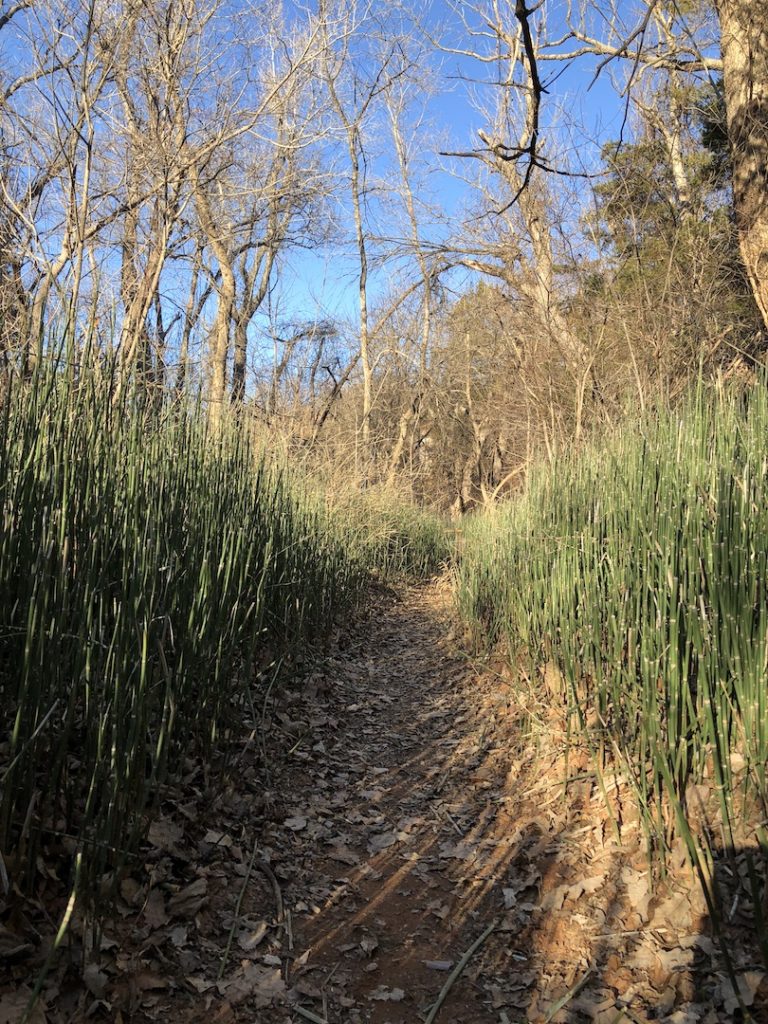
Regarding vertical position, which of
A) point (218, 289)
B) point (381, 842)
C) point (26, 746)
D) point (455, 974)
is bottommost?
point (381, 842)

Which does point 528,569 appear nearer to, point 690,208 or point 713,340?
point 713,340

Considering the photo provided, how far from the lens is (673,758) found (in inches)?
77.7

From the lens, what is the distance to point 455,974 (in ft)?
5.68

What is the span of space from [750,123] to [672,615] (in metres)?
4.70

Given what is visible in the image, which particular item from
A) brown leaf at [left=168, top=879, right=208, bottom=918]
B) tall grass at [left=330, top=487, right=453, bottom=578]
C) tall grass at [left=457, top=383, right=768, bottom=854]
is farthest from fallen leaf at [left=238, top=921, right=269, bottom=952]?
tall grass at [left=330, top=487, right=453, bottom=578]

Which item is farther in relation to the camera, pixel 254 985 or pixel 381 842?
pixel 381 842

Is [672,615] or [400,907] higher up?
[672,615]

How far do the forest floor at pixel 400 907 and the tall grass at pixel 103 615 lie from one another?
0.23 metres

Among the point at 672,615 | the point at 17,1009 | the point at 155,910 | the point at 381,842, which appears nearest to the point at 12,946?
the point at 17,1009

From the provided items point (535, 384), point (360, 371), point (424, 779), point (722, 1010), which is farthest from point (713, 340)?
point (360, 371)

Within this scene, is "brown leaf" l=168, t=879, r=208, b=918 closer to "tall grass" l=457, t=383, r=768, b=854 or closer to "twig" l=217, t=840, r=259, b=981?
"twig" l=217, t=840, r=259, b=981

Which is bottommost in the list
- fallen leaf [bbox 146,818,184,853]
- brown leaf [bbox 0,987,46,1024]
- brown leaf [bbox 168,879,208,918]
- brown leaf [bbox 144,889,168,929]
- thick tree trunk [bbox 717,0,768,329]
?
brown leaf [bbox 168,879,208,918]

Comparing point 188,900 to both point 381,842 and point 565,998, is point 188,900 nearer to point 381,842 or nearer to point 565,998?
point 381,842

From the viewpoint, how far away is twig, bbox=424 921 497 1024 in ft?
5.35
